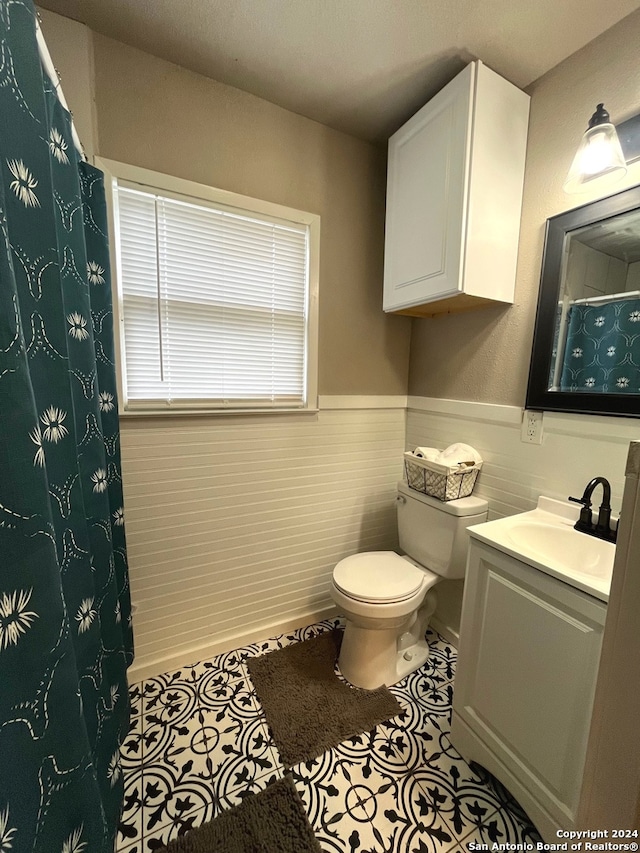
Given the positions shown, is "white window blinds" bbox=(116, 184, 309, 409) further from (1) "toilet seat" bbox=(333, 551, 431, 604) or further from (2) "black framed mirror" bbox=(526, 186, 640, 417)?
(2) "black framed mirror" bbox=(526, 186, 640, 417)

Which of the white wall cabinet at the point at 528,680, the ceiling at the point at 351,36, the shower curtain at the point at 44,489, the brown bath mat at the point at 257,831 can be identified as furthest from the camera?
the ceiling at the point at 351,36

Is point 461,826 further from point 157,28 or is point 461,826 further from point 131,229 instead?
point 157,28

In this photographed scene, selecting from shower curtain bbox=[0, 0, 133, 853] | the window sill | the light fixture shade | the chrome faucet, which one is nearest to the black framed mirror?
the light fixture shade

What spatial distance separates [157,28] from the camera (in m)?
1.17

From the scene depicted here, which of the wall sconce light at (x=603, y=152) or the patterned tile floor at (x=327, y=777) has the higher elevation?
the wall sconce light at (x=603, y=152)

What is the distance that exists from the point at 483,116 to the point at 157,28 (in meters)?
1.16

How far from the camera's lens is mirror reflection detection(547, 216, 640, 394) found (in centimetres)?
110

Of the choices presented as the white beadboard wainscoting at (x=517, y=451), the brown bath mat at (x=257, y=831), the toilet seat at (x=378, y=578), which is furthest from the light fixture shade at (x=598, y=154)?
the brown bath mat at (x=257, y=831)

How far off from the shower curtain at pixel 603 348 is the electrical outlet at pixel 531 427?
15 centimetres

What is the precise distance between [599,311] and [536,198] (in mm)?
518

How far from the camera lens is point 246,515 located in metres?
1.65

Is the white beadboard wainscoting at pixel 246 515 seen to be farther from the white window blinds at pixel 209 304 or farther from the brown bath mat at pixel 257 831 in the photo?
the brown bath mat at pixel 257 831

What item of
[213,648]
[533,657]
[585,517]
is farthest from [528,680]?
[213,648]

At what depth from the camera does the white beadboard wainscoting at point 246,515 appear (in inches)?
57.7
